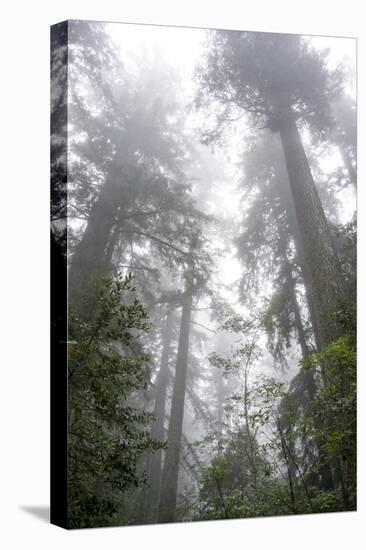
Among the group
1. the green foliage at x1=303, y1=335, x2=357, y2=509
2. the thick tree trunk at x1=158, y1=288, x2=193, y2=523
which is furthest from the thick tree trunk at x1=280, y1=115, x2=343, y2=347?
the thick tree trunk at x1=158, y1=288, x2=193, y2=523

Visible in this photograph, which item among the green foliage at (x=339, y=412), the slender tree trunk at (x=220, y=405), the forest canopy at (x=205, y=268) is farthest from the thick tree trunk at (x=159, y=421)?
the green foliage at (x=339, y=412)

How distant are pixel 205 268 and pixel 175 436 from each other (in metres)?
1.92

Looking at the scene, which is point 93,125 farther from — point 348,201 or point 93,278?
point 348,201

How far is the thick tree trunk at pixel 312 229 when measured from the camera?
7391mm

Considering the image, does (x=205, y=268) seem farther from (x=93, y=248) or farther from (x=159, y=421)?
(x=159, y=421)

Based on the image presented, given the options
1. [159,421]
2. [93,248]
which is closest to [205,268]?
[93,248]

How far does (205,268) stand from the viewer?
23.3ft

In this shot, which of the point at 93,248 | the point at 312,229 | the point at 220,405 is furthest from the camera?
the point at 312,229

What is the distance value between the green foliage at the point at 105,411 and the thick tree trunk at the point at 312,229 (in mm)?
2341

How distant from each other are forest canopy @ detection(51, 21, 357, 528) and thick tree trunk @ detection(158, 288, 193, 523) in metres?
0.02

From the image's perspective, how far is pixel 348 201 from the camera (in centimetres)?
768

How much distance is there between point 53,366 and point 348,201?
4.13 metres

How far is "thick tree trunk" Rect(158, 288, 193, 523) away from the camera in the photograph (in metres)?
6.40

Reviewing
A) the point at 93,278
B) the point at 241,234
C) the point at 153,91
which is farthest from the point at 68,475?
the point at 153,91
